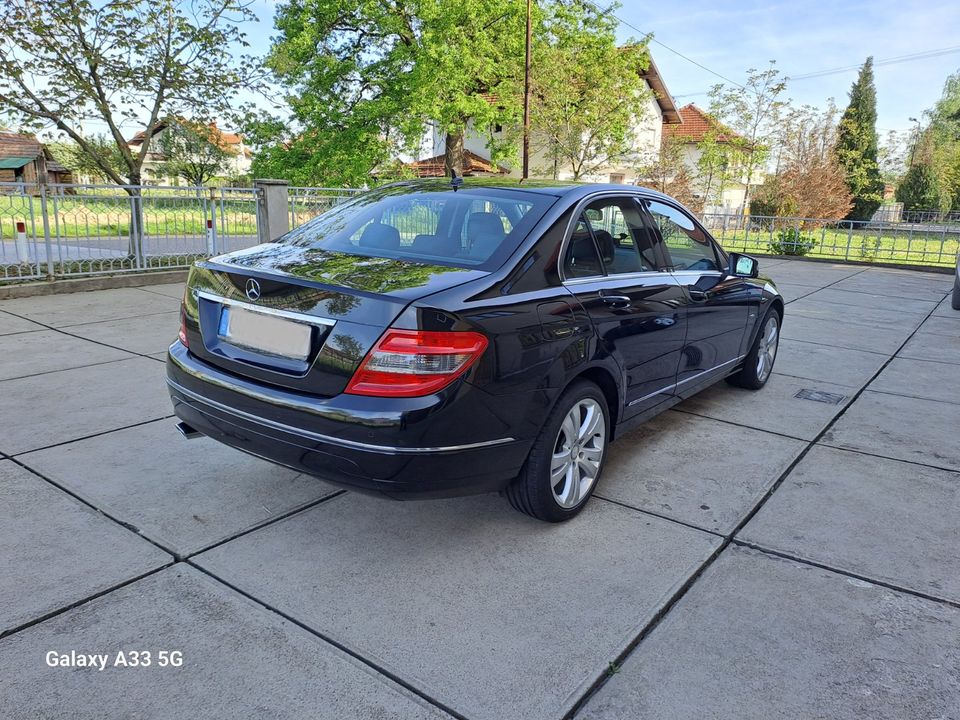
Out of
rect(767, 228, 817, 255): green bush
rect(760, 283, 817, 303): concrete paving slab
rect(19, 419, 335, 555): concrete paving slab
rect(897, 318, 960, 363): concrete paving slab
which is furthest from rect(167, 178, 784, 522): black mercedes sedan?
rect(767, 228, 817, 255): green bush

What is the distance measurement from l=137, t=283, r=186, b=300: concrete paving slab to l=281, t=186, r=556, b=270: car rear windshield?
6.57 m

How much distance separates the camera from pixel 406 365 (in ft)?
8.22

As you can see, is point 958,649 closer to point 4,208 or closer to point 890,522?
point 890,522

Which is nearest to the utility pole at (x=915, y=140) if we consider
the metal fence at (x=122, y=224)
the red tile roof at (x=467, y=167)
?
the red tile roof at (x=467, y=167)

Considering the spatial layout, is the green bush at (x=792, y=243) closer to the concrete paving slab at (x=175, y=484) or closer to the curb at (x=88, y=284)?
the curb at (x=88, y=284)

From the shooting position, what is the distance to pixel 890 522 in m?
3.38

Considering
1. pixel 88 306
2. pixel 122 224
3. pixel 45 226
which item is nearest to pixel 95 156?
pixel 122 224

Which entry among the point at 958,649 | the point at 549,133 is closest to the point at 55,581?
the point at 958,649

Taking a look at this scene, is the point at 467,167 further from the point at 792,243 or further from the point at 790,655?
the point at 790,655

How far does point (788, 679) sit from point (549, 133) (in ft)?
89.5

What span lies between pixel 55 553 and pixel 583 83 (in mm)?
27170

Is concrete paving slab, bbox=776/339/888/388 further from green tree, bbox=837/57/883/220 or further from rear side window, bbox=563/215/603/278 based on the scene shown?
green tree, bbox=837/57/883/220

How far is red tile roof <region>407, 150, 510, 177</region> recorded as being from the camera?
3266 centimetres

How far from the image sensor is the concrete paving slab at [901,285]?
12.4 m
